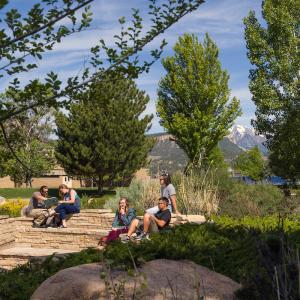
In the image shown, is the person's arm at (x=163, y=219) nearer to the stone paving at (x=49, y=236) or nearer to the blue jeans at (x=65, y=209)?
the stone paving at (x=49, y=236)

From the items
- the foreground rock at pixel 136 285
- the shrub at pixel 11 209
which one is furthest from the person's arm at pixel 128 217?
the shrub at pixel 11 209

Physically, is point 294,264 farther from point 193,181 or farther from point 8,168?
point 193,181

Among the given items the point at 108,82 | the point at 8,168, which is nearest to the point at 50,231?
the point at 8,168

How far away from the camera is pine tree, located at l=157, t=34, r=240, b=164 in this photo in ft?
92.1

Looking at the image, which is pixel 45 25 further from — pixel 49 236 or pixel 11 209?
pixel 11 209

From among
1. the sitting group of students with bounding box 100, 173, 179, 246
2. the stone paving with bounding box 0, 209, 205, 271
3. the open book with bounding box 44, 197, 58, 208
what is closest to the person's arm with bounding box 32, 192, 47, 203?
the open book with bounding box 44, 197, 58, 208

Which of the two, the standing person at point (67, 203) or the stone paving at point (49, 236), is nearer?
the stone paving at point (49, 236)

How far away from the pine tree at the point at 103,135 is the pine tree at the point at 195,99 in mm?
2256

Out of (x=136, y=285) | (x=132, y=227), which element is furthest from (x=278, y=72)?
(x=136, y=285)

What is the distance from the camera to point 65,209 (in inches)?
483

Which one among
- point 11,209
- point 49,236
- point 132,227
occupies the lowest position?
point 49,236

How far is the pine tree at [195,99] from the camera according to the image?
28.1m

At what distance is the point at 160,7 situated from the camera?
416 cm

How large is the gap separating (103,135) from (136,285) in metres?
25.8
